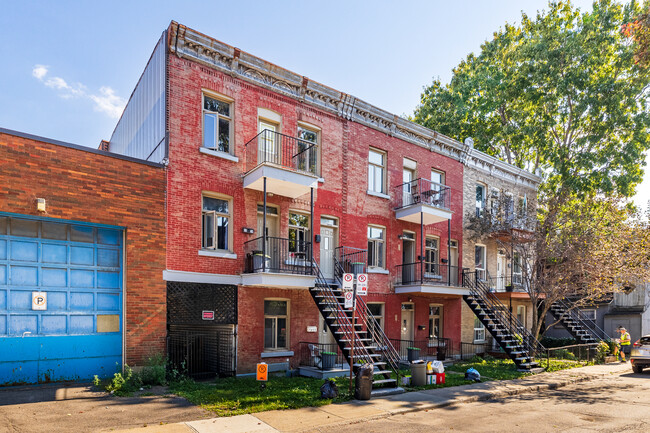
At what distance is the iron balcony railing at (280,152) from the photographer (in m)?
15.7

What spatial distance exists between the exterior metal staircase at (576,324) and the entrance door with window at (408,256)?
8.88m

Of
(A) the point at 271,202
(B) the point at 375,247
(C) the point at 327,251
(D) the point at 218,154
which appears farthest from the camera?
(B) the point at 375,247

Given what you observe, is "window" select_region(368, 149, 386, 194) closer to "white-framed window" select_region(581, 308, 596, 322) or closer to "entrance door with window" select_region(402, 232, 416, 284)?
"entrance door with window" select_region(402, 232, 416, 284)

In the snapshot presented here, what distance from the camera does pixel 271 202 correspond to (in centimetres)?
1612

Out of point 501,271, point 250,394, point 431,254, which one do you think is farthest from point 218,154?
point 501,271

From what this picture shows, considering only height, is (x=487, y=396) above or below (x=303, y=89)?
below

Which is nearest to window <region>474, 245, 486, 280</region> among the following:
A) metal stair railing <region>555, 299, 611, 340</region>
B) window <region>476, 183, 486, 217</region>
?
window <region>476, 183, 486, 217</region>

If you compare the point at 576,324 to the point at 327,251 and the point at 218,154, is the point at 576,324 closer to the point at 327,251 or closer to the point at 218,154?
the point at 327,251

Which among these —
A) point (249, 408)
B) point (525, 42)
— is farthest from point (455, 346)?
point (525, 42)

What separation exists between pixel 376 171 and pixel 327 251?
452 centimetres

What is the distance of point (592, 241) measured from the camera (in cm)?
2088

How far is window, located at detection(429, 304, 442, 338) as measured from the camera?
848 inches

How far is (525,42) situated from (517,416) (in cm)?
2478

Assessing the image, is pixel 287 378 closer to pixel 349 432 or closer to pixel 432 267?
pixel 349 432
